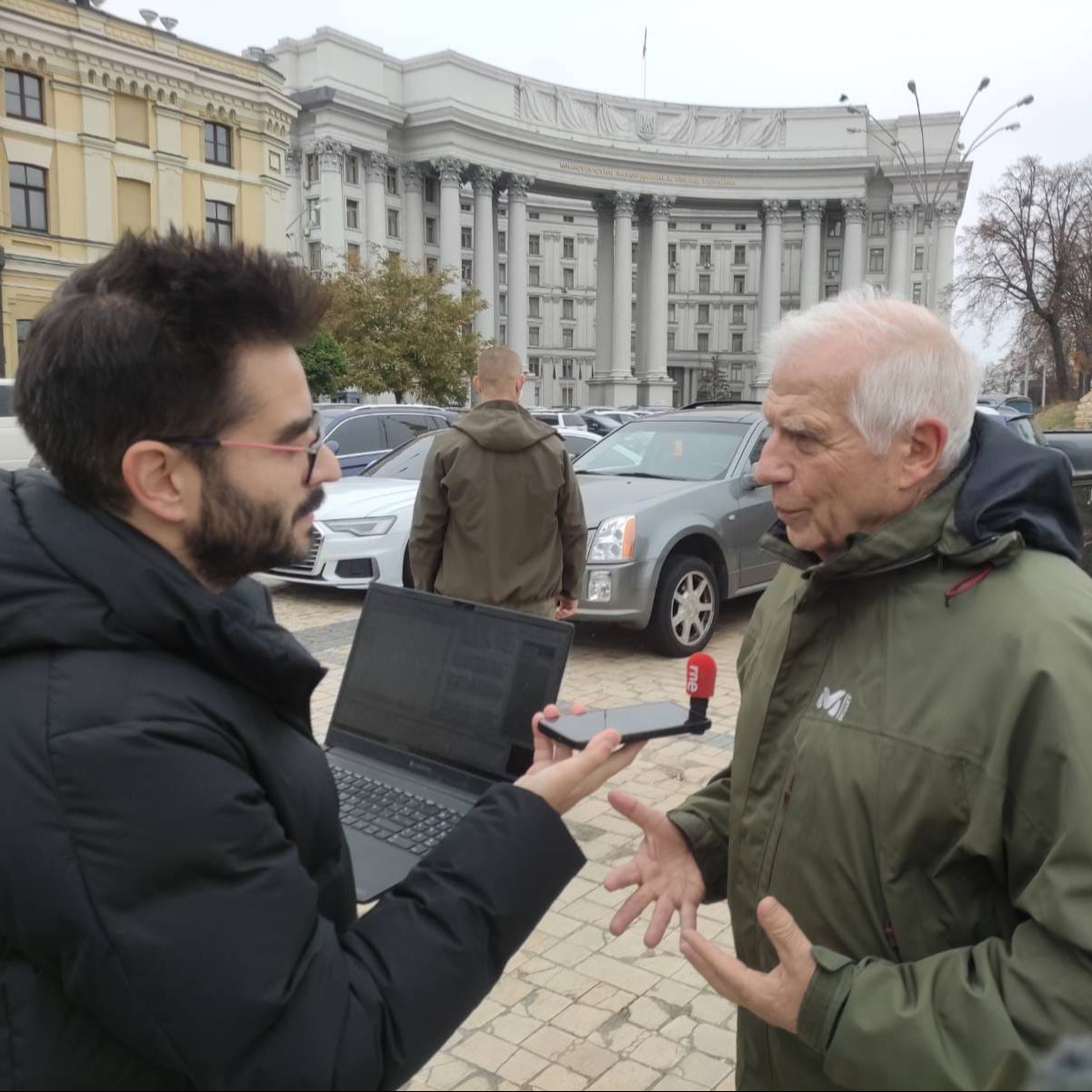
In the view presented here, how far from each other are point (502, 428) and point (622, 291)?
78.7 metres

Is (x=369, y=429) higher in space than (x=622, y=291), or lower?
lower

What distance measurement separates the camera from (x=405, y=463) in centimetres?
1130

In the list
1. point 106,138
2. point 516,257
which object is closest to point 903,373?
point 106,138

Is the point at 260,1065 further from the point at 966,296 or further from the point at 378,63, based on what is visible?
the point at 378,63

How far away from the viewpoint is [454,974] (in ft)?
4.55

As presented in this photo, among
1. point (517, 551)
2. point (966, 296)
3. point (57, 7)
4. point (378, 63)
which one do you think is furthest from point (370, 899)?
point (378, 63)

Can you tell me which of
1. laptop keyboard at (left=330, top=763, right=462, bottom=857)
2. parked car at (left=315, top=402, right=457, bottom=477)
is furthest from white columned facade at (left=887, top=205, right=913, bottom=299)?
laptop keyboard at (left=330, top=763, right=462, bottom=857)

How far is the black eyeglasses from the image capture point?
1.42 metres

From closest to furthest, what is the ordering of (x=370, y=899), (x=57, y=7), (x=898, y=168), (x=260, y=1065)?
(x=260, y=1065)
(x=370, y=899)
(x=57, y=7)
(x=898, y=168)

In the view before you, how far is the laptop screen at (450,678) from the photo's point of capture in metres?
2.16

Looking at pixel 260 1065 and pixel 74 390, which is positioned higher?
pixel 74 390

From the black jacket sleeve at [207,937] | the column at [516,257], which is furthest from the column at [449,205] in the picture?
the black jacket sleeve at [207,937]

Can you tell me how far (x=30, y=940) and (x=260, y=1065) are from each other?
312 mm

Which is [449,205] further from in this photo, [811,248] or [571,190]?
[811,248]
